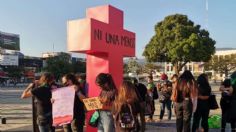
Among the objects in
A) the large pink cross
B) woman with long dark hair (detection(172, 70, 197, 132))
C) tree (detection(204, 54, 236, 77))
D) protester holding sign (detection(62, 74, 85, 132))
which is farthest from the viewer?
tree (detection(204, 54, 236, 77))

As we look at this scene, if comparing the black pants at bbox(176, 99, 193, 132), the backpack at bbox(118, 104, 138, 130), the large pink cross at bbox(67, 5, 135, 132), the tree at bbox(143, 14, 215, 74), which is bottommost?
the black pants at bbox(176, 99, 193, 132)

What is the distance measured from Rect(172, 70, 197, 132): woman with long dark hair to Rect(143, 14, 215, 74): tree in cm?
4398

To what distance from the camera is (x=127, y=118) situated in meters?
5.59

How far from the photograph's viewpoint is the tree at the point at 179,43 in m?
52.6

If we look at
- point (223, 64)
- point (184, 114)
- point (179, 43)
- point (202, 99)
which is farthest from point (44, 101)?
point (223, 64)

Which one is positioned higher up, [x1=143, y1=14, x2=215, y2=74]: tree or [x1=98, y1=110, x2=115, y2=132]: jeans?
[x1=143, y1=14, x2=215, y2=74]: tree

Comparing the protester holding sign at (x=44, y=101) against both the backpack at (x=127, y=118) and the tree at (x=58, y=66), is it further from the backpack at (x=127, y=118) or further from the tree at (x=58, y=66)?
the tree at (x=58, y=66)

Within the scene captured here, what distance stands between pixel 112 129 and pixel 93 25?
9.36ft

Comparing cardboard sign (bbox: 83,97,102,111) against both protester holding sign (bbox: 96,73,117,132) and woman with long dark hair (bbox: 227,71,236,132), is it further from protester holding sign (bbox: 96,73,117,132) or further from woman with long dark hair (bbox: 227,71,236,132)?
woman with long dark hair (bbox: 227,71,236,132)

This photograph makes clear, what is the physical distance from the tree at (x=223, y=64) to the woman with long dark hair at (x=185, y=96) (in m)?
88.4

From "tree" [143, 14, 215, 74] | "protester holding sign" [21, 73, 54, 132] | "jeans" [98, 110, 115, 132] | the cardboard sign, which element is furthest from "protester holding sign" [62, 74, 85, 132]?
"tree" [143, 14, 215, 74]

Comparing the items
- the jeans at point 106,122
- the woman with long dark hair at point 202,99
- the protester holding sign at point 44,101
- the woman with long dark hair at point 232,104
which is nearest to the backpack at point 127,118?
the jeans at point 106,122

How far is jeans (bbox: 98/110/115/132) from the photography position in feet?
20.9

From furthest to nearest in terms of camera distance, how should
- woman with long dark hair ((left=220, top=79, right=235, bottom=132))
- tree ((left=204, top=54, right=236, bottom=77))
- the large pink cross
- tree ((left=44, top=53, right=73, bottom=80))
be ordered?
tree ((left=204, top=54, right=236, bottom=77)) → tree ((left=44, top=53, right=73, bottom=80)) → woman with long dark hair ((left=220, top=79, right=235, bottom=132)) → the large pink cross
